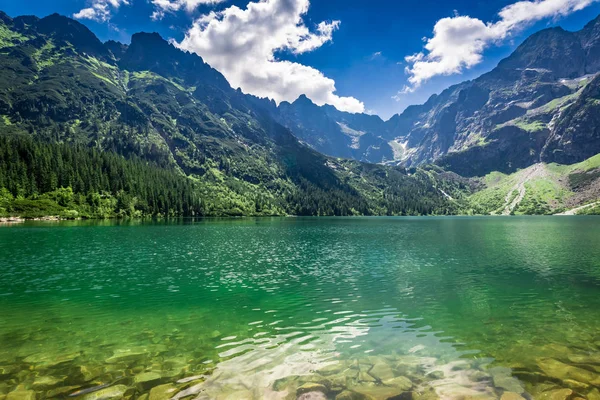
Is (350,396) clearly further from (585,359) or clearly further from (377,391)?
(585,359)

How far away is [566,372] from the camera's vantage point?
52.2ft

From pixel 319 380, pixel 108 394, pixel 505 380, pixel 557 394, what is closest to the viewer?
pixel 108 394

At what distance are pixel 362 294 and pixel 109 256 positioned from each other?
45.4 meters

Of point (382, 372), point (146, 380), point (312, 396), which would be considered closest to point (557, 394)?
point (382, 372)

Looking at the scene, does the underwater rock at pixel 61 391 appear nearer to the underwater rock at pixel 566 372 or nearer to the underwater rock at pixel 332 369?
the underwater rock at pixel 332 369

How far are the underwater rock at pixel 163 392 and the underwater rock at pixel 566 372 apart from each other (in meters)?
17.5

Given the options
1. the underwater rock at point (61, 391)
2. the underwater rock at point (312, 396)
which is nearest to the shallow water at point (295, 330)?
the underwater rock at point (61, 391)

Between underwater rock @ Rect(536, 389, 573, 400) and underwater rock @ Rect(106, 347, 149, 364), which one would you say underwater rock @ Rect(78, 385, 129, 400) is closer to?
underwater rock @ Rect(106, 347, 149, 364)

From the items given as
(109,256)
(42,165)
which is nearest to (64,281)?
(109,256)

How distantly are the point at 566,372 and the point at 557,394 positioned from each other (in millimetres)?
2991

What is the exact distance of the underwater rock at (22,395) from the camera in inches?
517

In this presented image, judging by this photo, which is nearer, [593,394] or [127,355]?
[593,394]

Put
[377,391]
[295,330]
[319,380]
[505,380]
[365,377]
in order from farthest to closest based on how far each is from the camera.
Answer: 1. [295,330]
2. [365,377]
3. [505,380]
4. [319,380]
5. [377,391]

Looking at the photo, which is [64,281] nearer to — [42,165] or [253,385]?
[253,385]
